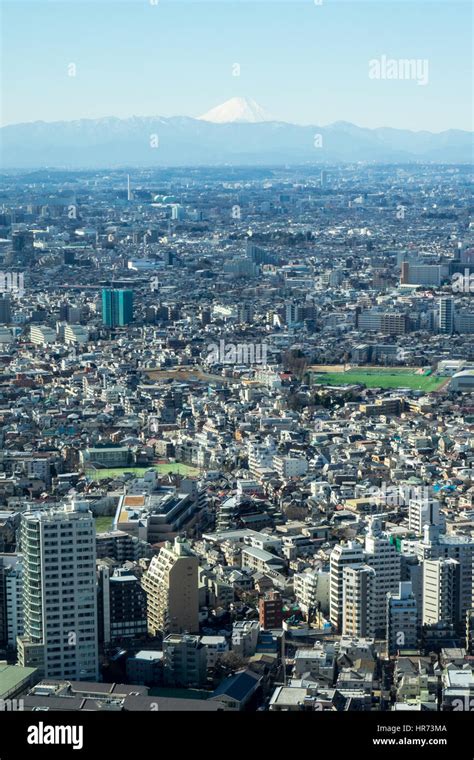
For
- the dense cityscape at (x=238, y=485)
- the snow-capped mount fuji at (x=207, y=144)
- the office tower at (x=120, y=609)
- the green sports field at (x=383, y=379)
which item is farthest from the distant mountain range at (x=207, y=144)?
the office tower at (x=120, y=609)

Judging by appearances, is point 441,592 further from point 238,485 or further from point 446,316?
point 446,316

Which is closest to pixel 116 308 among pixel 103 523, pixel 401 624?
pixel 103 523

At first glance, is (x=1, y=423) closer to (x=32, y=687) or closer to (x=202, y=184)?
Result: (x=32, y=687)

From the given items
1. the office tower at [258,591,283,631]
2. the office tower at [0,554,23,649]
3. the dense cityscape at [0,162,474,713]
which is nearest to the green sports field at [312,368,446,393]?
the dense cityscape at [0,162,474,713]

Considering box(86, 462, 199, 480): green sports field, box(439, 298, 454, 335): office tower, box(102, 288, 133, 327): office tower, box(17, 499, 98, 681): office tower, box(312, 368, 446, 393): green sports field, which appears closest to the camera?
box(17, 499, 98, 681): office tower

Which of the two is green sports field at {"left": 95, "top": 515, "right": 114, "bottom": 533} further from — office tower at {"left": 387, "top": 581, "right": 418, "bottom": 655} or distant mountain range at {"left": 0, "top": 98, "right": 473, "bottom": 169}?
distant mountain range at {"left": 0, "top": 98, "right": 473, "bottom": 169}

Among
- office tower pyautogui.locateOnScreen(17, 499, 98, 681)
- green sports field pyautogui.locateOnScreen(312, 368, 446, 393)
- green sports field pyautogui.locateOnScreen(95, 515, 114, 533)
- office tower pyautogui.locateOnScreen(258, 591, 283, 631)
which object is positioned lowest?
green sports field pyautogui.locateOnScreen(312, 368, 446, 393)
